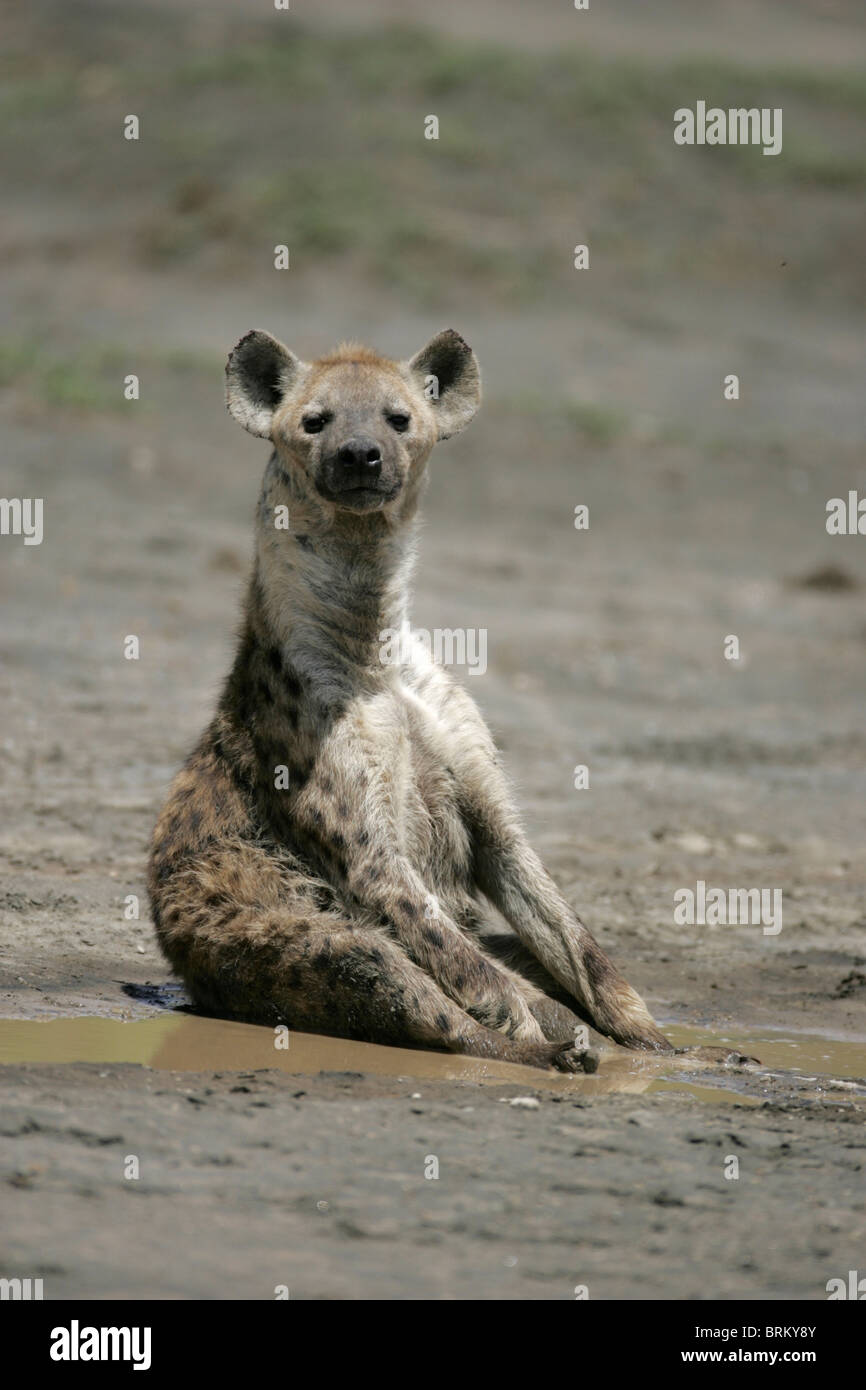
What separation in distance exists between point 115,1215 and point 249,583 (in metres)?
2.63

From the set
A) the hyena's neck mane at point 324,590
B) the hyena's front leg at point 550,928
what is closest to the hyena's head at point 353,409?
the hyena's neck mane at point 324,590

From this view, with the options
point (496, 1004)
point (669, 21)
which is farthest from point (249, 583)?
point (669, 21)

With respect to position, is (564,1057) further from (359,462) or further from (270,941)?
(359,462)

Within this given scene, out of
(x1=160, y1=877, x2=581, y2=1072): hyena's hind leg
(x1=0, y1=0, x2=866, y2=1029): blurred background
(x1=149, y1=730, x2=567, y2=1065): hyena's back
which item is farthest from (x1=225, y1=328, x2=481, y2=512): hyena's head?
(x1=0, y1=0, x2=866, y2=1029): blurred background

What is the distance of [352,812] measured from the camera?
5.30 meters

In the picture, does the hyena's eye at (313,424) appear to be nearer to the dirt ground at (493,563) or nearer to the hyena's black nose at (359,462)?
the hyena's black nose at (359,462)

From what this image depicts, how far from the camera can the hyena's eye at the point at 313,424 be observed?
5719 mm

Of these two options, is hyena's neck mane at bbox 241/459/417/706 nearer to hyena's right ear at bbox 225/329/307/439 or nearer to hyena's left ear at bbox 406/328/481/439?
hyena's right ear at bbox 225/329/307/439

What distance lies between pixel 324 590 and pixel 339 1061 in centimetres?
149

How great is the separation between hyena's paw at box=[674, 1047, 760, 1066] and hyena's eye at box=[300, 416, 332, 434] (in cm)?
215

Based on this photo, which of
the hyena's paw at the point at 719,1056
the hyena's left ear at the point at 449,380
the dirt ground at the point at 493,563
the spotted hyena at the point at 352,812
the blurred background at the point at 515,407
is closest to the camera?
the dirt ground at the point at 493,563

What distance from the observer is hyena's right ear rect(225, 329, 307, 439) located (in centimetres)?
593

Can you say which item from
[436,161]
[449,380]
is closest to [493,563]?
[449,380]
